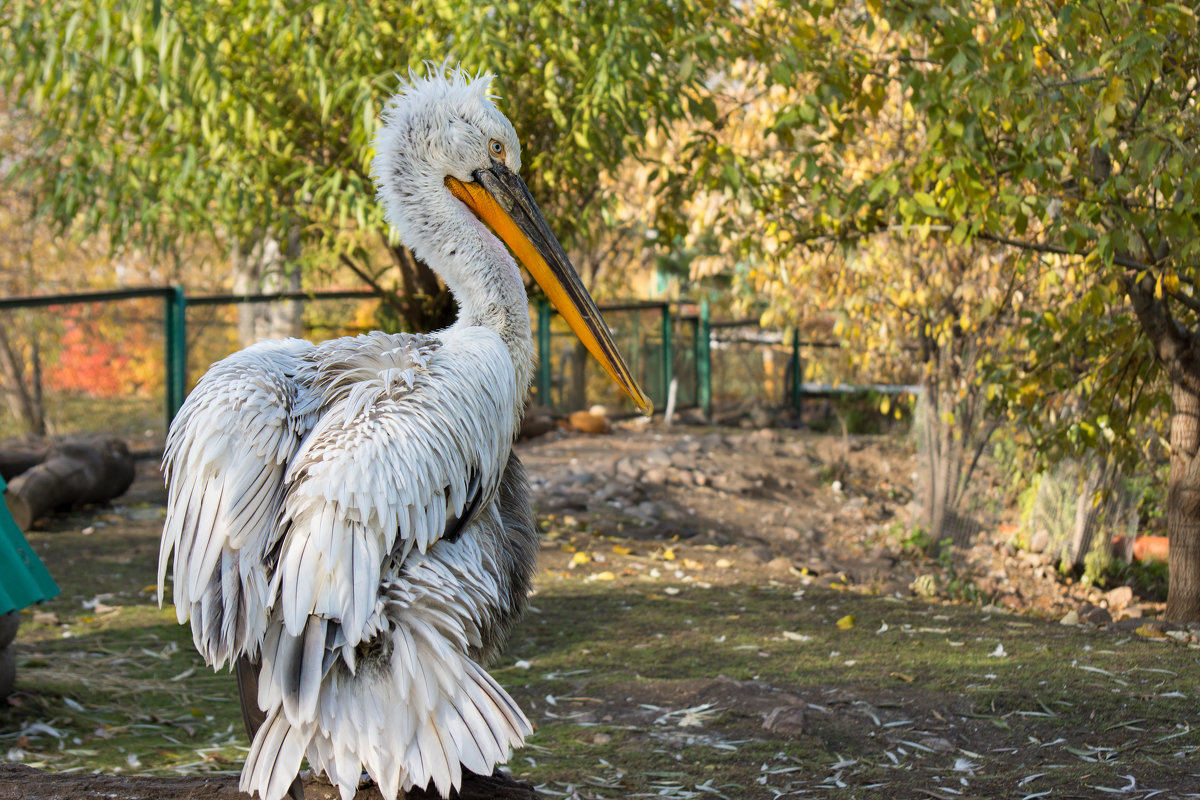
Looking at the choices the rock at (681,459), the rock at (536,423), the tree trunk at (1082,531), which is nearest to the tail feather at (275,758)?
the tree trunk at (1082,531)

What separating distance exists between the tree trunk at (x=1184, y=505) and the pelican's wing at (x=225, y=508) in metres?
4.48

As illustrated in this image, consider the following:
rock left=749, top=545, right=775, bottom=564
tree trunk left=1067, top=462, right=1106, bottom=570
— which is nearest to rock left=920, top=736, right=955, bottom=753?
rock left=749, top=545, right=775, bottom=564

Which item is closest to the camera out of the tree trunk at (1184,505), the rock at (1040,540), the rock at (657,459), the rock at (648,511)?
the tree trunk at (1184,505)

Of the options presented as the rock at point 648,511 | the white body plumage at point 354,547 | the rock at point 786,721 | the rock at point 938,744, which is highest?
the white body plumage at point 354,547

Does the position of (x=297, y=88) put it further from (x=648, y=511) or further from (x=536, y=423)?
(x=536, y=423)

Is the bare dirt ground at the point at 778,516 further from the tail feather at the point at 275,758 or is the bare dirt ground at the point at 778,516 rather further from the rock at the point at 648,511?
the tail feather at the point at 275,758

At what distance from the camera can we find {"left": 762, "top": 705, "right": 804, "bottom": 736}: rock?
151 inches

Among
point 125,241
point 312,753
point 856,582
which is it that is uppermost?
point 125,241

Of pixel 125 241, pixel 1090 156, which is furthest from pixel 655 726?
pixel 125 241

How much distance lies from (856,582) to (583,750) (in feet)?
12.4

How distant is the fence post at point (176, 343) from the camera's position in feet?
35.0

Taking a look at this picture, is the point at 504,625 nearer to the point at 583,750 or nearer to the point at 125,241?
the point at 583,750

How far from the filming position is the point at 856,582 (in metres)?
7.18

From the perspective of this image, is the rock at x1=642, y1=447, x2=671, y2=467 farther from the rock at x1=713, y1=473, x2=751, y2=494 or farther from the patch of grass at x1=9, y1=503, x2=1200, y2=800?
the patch of grass at x1=9, y1=503, x2=1200, y2=800
